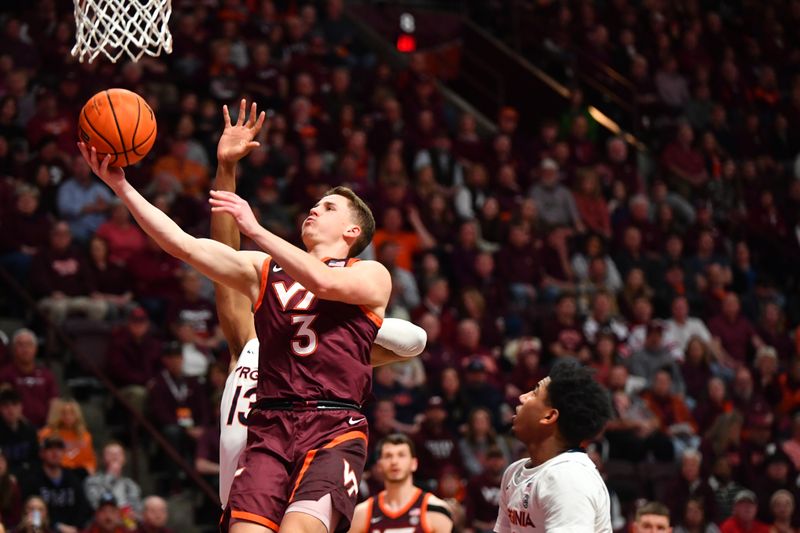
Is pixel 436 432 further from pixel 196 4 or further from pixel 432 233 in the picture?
pixel 196 4

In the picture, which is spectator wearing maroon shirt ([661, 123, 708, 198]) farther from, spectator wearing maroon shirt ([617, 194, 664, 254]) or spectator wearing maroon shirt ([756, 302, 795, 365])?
spectator wearing maroon shirt ([756, 302, 795, 365])

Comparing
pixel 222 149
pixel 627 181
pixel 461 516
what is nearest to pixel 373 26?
pixel 627 181

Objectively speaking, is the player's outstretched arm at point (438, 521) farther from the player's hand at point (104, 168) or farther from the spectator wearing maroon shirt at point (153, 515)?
the player's hand at point (104, 168)

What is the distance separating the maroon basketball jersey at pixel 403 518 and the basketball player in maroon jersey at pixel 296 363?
2.77 metres

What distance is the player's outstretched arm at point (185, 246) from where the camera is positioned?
504cm

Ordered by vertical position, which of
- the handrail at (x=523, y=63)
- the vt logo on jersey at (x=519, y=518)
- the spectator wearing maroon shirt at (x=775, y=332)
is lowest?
the spectator wearing maroon shirt at (x=775, y=332)

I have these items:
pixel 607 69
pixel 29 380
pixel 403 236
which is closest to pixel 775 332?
pixel 403 236

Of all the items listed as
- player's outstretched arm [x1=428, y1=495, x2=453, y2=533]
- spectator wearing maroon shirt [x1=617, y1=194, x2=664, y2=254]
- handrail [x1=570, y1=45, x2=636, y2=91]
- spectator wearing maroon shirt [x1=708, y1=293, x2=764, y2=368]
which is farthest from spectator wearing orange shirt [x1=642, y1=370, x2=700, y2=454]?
handrail [x1=570, y1=45, x2=636, y2=91]

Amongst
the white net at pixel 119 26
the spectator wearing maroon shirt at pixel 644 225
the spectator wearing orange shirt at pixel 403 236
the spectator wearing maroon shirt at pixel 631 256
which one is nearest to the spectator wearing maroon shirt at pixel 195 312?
the spectator wearing orange shirt at pixel 403 236

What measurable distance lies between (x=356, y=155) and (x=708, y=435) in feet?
14.9

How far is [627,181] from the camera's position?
16422mm

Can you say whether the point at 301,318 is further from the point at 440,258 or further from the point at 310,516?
the point at 440,258

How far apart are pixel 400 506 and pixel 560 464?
3077mm

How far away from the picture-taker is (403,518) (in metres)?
7.93
